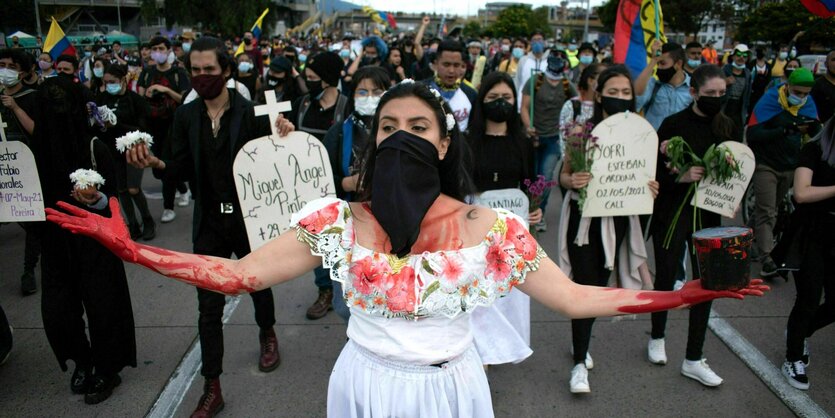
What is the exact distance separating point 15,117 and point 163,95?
14.0 feet

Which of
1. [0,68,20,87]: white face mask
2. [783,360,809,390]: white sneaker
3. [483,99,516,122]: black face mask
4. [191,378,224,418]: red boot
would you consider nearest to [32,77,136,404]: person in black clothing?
[0,68,20,87]: white face mask

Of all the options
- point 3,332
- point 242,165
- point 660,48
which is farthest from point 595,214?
point 3,332

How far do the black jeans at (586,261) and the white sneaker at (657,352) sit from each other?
59 centimetres

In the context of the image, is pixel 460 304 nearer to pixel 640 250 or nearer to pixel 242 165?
pixel 242 165

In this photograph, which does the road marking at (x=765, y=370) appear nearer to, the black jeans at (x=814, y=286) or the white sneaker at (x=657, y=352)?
the black jeans at (x=814, y=286)

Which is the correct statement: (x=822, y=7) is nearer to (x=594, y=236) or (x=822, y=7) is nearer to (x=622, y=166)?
(x=622, y=166)

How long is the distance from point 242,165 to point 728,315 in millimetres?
3900

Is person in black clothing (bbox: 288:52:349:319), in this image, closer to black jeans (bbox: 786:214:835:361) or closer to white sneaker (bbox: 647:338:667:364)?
white sneaker (bbox: 647:338:667:364)

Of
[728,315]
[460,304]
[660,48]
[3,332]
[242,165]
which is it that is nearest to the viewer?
[460,304]

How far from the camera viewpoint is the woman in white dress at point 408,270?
1.84 m

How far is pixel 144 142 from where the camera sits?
9.71 feet

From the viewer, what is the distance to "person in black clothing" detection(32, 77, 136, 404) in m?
3.39

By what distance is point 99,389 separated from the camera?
358 centimetres

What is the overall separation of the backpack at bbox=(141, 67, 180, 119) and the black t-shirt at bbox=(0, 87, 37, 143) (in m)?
3.01
